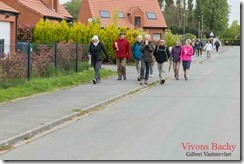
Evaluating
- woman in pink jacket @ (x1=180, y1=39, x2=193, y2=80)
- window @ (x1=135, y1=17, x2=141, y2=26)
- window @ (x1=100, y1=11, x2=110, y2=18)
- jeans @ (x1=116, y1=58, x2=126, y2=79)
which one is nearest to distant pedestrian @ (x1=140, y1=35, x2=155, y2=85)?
jeans @ (x1=116, y1=58, x2=126, y2=79)

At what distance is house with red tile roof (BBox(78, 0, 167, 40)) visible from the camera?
6450 centimetres

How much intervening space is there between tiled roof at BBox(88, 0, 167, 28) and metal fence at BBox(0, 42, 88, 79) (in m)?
41.6

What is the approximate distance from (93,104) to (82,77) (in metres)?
6.75

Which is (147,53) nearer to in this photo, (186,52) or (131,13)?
(186,52)

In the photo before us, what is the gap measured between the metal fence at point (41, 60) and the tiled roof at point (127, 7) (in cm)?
4164

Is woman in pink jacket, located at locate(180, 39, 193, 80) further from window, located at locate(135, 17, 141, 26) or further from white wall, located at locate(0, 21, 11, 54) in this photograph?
window, located at locate(135, 17, 141, 26)

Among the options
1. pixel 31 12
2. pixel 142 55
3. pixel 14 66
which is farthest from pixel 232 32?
pixel 14 66

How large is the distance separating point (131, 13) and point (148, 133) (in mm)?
56125

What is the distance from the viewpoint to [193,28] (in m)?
108

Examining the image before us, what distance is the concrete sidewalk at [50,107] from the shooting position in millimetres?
9719

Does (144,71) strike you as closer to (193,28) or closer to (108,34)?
(108,34)

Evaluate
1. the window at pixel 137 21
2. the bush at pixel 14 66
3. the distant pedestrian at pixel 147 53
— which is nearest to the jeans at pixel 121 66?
the distant pedestrian at pixel 147 53

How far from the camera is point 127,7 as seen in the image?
220ft

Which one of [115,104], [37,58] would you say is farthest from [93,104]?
[37,58]
